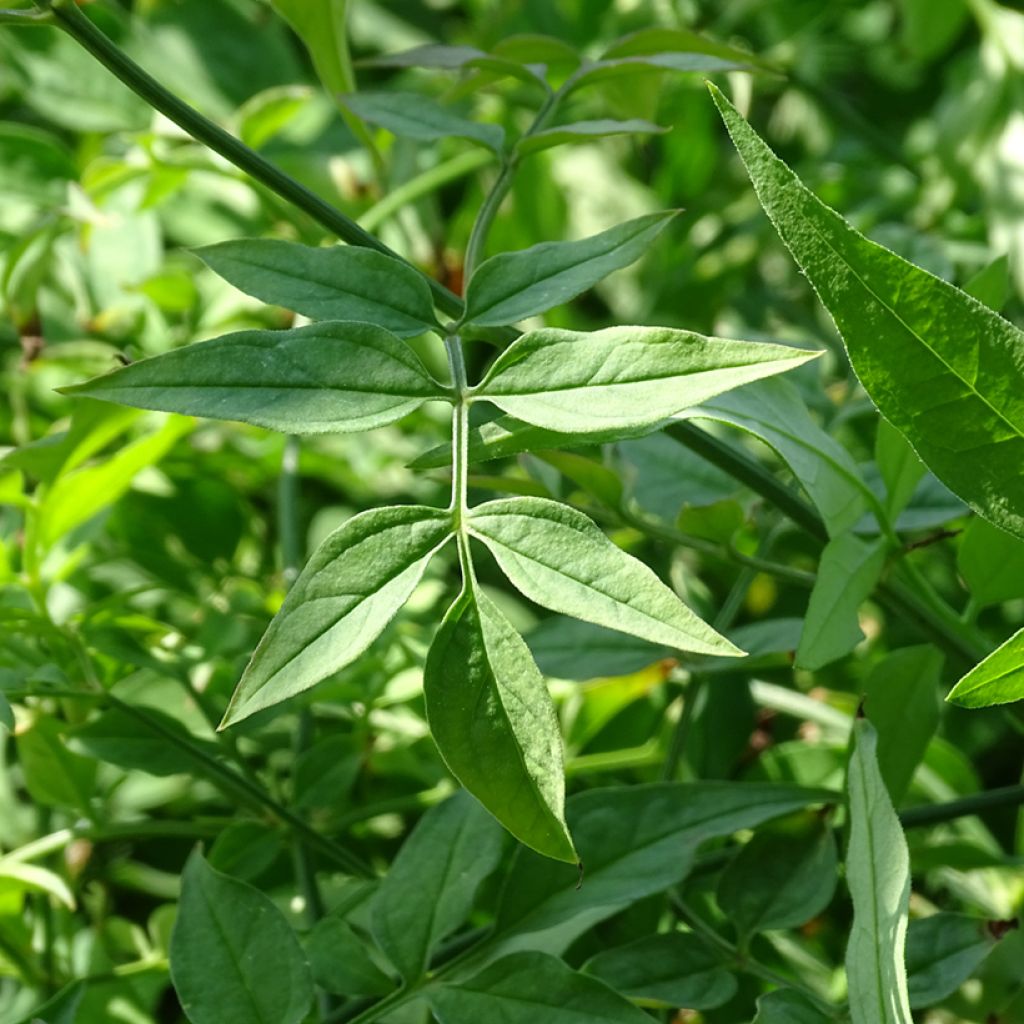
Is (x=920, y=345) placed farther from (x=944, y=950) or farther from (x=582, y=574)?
(x=944, y=950)

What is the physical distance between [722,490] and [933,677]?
0.47 ft

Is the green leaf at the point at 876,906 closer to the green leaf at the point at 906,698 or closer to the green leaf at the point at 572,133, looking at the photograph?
the green leaf at the point at 906,698

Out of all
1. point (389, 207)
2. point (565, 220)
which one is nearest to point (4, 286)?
point (389, 207)

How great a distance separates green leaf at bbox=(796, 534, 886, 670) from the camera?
0.43 meters

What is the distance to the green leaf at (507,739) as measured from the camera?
358 mm

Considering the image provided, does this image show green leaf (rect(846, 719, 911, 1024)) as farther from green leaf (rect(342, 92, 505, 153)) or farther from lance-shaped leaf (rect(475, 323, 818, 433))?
green leaf (rect(342, 92, 505, 153))

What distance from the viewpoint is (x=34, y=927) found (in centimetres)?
68

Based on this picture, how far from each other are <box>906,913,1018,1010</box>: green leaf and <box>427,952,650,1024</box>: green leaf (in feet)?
0.39

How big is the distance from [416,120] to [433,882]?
0.99 ft

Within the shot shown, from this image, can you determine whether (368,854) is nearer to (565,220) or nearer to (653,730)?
(653,730)

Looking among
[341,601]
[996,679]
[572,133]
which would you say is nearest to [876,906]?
[996,679]

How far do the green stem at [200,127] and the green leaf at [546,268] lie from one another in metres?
0.02

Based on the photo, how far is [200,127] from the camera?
1.36 ft

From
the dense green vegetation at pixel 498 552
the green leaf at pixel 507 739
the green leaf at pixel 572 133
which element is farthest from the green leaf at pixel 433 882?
the green leaf at pixel 572 133
